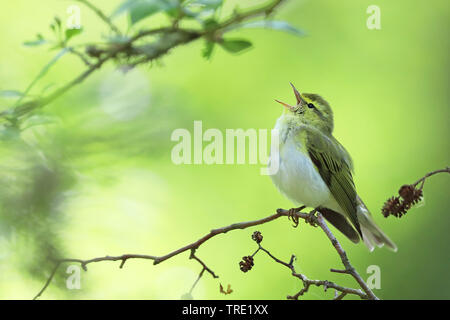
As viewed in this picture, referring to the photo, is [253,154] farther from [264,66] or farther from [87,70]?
[87,70]

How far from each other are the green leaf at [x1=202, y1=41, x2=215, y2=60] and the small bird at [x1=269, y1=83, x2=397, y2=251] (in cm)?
192

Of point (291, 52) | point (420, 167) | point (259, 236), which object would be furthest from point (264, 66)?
point (259, 236)

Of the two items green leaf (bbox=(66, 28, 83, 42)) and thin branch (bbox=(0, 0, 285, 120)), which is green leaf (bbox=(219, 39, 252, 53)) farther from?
green leaf (bbox=(66, 28, 83, 42))

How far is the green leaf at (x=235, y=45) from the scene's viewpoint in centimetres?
64

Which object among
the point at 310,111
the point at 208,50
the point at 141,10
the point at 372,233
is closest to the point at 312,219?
the point at 208,50

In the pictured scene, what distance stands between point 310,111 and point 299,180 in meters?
0.52

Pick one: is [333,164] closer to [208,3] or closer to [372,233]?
[372,233]

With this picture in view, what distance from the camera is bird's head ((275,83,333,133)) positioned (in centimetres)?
296

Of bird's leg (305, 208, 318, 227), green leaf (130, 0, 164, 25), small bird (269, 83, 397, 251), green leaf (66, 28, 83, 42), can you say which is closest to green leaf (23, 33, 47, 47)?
green leaf (66, 28, 83, 42)

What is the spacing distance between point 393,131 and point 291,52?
0.92 metres

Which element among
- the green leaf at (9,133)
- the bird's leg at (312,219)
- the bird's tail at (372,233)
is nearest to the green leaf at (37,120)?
the green leaf at (9,133)

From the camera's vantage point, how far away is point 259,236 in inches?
54.9

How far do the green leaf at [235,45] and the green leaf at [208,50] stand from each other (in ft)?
0.07

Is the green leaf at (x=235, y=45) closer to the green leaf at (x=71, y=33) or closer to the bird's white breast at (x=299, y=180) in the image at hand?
the green leaf at (x=71, y=33)
